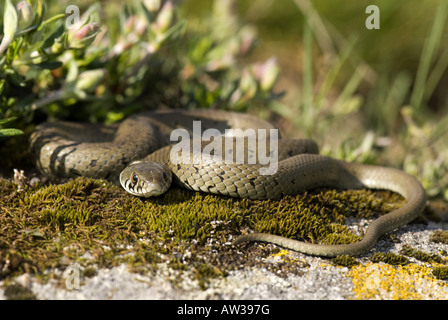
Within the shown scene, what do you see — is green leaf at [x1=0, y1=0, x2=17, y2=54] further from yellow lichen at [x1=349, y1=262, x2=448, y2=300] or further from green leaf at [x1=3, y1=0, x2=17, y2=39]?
yellow lichen at [x1=349, y1=262, x2=448, y2=300]

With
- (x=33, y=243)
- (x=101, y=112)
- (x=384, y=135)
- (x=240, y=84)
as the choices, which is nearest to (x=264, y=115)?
(x=240, y=84)

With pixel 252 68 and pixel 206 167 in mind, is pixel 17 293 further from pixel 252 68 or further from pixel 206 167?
pixel 252 68

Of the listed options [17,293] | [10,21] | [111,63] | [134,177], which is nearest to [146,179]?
[134,177]

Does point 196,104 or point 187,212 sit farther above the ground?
point 196,104

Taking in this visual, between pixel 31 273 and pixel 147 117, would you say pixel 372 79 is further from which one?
pixel 31 273

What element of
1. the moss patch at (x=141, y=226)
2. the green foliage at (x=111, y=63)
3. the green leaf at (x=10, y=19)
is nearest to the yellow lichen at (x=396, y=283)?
the moss patch at (x=141, y=226)

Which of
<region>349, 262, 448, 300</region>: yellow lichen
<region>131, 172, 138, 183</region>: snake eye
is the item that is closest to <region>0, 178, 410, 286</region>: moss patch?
<region>131, 172, 138, 183</region>: snake eye

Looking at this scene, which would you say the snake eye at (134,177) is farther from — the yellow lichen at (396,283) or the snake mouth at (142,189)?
the yellow lichen at (396,283)
